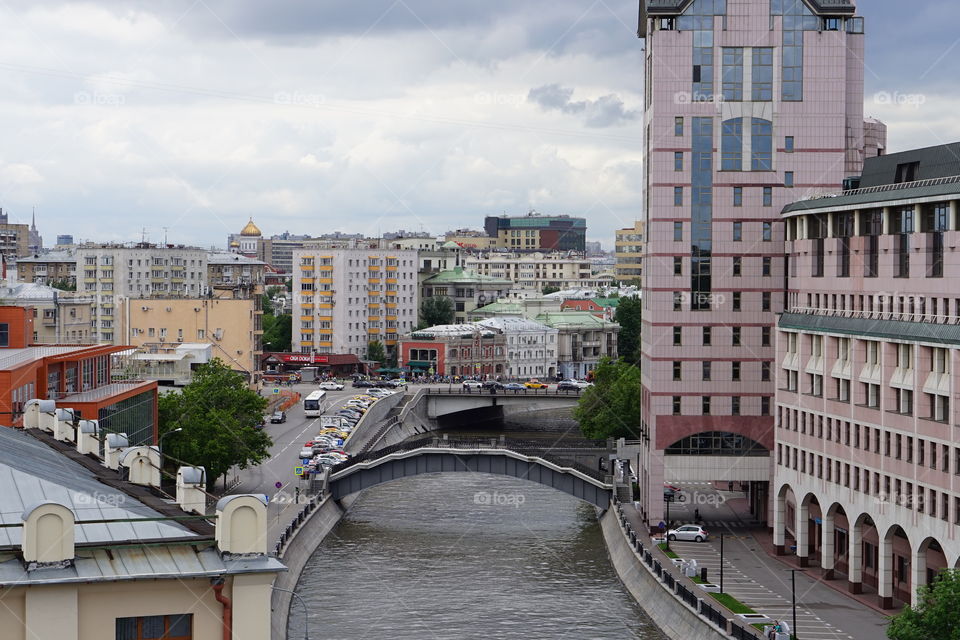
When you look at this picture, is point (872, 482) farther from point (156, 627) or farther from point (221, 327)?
point (221, 327)

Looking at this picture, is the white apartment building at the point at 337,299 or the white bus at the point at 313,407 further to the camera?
the white apartment building at the point at 337,299

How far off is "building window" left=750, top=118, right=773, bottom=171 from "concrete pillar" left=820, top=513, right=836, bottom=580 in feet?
67.3

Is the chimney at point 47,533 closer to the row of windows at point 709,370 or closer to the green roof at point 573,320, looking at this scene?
the row of windows at point 709,370

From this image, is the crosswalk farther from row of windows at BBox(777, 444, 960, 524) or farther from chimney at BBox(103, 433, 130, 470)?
chimney at BBox(103, 433, 130, 470)

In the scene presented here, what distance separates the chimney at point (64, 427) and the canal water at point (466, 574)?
14862 millimetres

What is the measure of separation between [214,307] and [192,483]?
109m

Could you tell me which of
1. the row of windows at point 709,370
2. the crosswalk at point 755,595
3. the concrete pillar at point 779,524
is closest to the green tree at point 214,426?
the row of windows at point 709,370

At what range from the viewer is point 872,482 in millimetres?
60594

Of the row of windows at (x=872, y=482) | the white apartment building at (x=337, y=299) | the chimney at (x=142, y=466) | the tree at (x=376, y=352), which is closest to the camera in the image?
the chimney at (x=142, y=466)

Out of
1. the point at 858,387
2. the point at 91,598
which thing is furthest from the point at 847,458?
the point at 91,598

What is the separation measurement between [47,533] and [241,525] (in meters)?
3.15

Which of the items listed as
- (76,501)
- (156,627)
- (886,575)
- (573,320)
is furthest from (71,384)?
(573,320)

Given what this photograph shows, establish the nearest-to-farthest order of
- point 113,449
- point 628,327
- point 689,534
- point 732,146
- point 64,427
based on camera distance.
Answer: point 113,449 < point 64,427 < point 689,534 < point 732,146 < point 628,327

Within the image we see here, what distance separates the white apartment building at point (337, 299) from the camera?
181125mm
